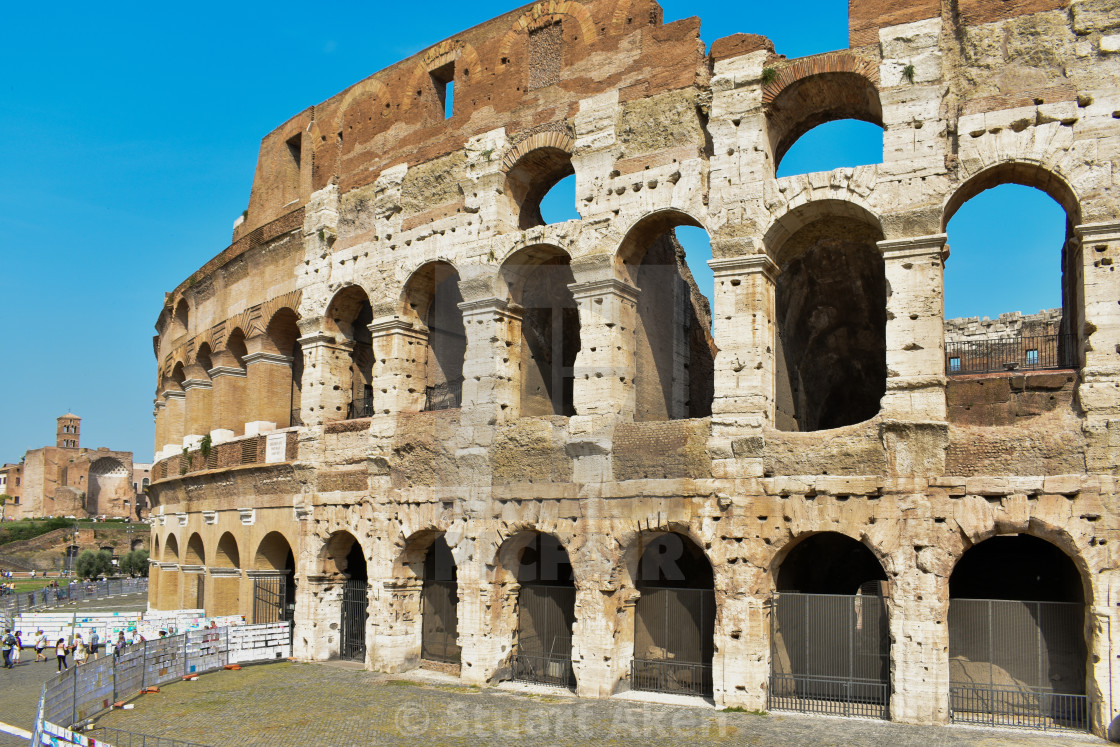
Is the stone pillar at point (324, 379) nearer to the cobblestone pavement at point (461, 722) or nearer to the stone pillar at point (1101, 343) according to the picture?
the cobblestone pavement at point (461, 722)

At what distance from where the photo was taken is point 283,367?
A: 1958cm

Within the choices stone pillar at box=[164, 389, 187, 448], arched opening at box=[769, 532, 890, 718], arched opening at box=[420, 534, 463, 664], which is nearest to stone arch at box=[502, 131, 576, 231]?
arched opening at box=[420, 534, 463, 664]

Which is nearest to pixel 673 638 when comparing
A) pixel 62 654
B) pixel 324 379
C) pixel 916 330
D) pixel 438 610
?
pixel 438 610

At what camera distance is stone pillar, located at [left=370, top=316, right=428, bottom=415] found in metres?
16.1

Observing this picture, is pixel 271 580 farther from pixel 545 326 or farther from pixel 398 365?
pixel 545 326

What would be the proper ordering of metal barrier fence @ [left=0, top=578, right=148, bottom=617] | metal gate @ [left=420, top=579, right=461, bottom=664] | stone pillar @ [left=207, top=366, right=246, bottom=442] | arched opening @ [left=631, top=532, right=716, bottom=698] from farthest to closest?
metal barrier fence @ [left=0, top=578, right=148, bottom=617] → stone pillar @ [left=207, top=366, right=246, bottom=442] → metal gate @ [left=420, top=579, right=461, bottom=664] → arched opening @ [left=631, top=532, right=716, bottom=698]

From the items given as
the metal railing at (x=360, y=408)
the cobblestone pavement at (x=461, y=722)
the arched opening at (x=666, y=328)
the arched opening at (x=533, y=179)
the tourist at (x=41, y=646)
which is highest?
the arched opening at (x=533, y=179)

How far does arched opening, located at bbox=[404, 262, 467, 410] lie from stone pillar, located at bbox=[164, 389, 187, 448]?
9.72 metres

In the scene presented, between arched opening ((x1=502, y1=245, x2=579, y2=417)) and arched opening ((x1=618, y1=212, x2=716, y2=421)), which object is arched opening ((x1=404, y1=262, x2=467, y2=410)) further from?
arched opening ((x1=618, y1=212, x2=716, y2=421))

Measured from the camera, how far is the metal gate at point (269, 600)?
59.6ft

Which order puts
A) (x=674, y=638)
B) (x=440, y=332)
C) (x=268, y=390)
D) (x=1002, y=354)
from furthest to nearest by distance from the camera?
(x=1002, y=354), (x=268, y=390), (x=440, y=332), (x=674, y=638)

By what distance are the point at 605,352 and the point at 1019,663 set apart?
6473 mm

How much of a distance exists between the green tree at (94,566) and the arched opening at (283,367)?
95.2 ft

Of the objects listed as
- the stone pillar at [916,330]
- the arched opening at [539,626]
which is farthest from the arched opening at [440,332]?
the stone pillar at [916,330]
